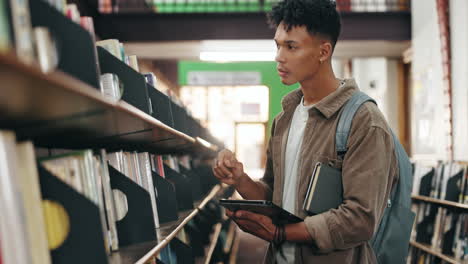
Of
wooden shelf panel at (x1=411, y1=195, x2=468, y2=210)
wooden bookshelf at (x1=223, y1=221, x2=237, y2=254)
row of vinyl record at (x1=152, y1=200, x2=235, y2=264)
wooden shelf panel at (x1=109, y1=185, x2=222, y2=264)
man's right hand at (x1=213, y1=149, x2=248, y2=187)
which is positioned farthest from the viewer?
wooden bookshelf at (x1=223, y1=221, x2=237, y2=254)

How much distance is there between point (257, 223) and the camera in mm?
1397

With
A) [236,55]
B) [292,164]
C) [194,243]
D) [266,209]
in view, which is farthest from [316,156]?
[236,55]

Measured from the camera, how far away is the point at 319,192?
134 cm

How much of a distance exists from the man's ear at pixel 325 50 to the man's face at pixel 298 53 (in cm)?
1

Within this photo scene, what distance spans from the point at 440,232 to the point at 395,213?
2471 mm

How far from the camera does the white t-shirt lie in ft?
4.73

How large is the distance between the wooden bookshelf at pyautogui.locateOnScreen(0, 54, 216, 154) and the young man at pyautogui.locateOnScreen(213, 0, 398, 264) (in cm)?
50

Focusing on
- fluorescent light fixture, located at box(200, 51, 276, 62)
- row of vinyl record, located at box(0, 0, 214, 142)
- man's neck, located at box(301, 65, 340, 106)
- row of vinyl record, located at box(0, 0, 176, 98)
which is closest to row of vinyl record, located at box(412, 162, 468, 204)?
man's neck, located at box(301, 65, 340, 106)

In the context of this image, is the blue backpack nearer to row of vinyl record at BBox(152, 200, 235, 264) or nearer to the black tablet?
the black tablet

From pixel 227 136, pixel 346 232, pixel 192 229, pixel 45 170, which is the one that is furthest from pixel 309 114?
pixel 227 136

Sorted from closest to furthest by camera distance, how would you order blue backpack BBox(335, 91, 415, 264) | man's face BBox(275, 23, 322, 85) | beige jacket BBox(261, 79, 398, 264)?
beige jacket BBox(261, 79, 398, 264), blue backpack BBox(335, 91, 415, 264), man's face BBox(275, 23, 322, 85)

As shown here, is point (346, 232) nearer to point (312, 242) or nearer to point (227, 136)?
point (312, 242)

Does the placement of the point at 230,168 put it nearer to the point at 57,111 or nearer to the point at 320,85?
the point at 320,85

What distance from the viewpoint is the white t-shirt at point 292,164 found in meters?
1.44
